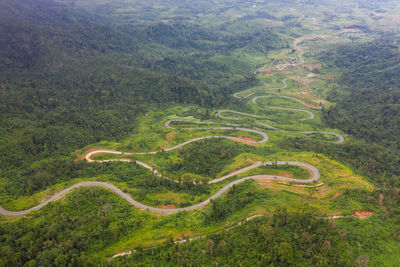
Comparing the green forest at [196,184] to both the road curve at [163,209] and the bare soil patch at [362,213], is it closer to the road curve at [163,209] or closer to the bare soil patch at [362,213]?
the bare soil patch at [362,213]

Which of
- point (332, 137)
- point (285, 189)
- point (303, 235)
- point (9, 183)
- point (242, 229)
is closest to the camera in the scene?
point (303, 235)

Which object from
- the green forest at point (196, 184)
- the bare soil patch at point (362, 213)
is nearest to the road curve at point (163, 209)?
the green forest at point (196, 184)

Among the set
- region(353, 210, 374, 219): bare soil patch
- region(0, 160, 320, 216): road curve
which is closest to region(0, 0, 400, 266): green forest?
region(353, 210, 374, 219): bare soil patch

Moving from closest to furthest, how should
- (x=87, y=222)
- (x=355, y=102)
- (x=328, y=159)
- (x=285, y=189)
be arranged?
(x=87, y=222), (x=285, y=189), (x=328, y=159), (x=355, y=102)

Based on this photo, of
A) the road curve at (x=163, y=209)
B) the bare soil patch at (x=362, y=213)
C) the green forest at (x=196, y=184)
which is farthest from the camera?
the road curve at (x=163, y=209)

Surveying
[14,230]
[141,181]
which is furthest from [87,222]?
[141,181]

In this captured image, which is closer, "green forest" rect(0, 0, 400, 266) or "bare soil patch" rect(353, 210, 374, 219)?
"green forest" rect(0, 0, 400, 266)

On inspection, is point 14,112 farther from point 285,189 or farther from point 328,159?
Answer: point 328,159

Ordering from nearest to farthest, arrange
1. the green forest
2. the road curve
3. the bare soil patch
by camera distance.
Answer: the green forest < the bare soil patch < the road curve

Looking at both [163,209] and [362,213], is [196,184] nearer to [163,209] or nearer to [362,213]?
[163,209]

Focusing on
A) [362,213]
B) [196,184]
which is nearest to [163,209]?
[196,184]

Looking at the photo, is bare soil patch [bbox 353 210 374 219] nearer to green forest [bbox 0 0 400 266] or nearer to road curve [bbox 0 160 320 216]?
green forest [bbox 0 0 400 266]
